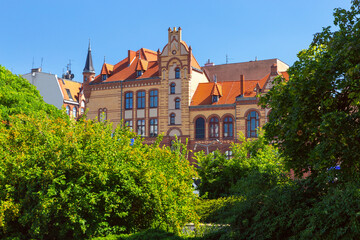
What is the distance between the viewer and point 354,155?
10164mm

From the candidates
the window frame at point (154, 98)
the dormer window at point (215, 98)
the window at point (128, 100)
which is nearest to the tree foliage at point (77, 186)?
the dormer window at point (215, 98)

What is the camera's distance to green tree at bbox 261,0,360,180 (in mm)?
10234

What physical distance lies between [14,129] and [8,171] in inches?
67.8

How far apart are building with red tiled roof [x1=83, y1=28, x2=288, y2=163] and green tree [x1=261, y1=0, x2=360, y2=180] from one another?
37.1 meters

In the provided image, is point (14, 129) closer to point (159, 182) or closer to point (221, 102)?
point (159, 182)

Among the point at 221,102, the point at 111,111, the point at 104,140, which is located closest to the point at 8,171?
the point at 104,140

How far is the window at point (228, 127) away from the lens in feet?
169

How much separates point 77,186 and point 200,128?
42032 millimetres

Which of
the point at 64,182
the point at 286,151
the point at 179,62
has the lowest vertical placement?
the point at 64,182

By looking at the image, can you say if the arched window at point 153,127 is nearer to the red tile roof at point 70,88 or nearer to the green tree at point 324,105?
the red tile roof at point 70,88

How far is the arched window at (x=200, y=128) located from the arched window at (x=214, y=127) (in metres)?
0.94

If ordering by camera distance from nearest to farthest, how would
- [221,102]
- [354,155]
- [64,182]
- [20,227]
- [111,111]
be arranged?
[354,155] < [64,182] < [20,227] < [221,102] < [111,111]

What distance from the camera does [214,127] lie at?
52.8 m

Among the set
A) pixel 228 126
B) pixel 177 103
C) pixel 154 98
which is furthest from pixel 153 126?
pixel 228 126
